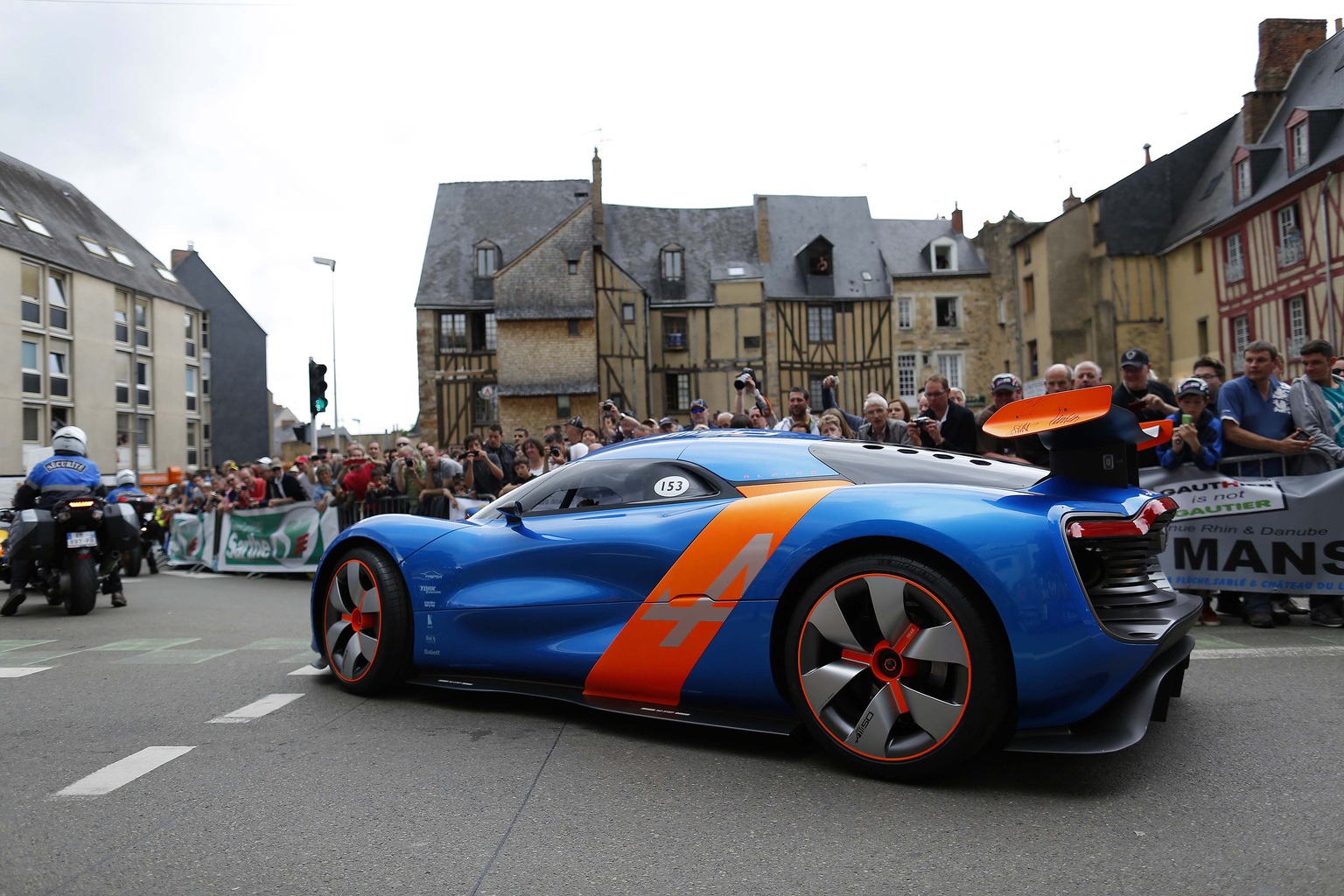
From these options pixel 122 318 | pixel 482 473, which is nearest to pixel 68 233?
pixel 122 318

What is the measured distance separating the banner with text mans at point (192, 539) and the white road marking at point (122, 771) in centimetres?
1339

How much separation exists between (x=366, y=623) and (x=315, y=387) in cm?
1214

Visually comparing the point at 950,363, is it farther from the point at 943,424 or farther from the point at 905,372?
the point at 943,424

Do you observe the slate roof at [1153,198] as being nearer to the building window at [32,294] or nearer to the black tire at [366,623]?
the black tire at [366,623]

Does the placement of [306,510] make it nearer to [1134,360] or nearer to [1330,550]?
[1134,360]

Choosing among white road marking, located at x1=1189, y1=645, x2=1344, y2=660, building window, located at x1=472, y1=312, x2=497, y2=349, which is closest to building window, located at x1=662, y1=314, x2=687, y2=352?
building window, located at x1=472, y1=312, x2=497, y2=349

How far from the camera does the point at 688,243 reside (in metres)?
43.4

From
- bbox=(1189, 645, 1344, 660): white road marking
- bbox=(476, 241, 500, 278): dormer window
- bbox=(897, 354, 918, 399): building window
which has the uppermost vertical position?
bbox=(476, 241, 500, 278): dormer window

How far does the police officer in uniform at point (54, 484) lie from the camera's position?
995 centimetres

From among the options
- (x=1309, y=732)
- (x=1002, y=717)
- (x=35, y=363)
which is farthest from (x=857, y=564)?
(x=35, y=363)

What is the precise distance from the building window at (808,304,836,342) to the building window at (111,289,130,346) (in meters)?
29.8

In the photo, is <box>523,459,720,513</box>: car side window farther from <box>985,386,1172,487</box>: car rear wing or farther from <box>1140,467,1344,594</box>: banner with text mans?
<box>1140,467,1344,594</box>: banner with text mans

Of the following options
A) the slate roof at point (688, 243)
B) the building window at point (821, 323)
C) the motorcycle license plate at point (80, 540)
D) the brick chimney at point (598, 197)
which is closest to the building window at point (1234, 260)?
the building window at point (821, 323)

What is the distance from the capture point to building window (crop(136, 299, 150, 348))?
46.3 meters
